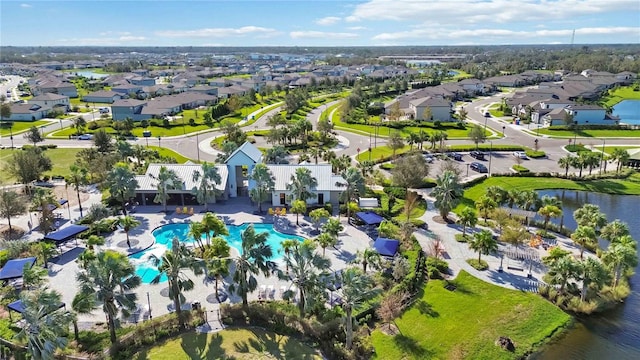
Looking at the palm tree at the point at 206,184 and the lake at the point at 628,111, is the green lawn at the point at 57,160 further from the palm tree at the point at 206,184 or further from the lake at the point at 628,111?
the lake at the point at 628,111

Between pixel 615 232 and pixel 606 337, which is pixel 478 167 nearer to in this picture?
pixel 615 232

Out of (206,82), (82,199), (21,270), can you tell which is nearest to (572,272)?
(21,270)

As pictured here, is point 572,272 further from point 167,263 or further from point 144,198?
point 144,198

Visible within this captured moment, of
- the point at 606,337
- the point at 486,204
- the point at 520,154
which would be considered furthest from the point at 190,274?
the point at 520,154

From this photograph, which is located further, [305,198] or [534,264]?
[305,198]

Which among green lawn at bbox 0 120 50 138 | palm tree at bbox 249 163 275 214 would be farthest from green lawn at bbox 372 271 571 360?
green lawn at bbox 0 120 50 138

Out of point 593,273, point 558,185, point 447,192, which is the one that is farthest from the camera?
point 558,185
